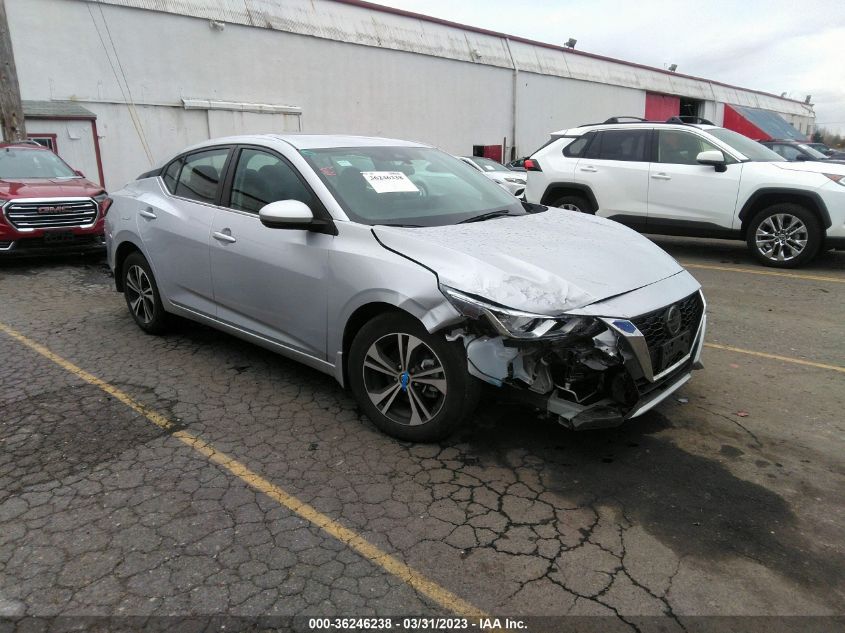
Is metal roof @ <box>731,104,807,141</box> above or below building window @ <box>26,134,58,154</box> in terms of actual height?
above

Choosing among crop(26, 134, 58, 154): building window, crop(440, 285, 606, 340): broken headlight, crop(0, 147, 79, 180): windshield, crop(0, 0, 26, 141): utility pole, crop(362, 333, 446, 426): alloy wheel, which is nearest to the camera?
crop(440, 285, 606, 340): broken headlight

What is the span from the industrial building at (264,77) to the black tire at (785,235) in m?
13.2

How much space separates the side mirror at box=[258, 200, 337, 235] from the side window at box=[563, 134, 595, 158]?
682 centimetres

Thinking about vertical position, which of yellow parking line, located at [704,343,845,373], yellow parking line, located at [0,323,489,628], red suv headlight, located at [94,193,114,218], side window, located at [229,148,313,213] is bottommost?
yellow parking line, located at [0,323,489,628]

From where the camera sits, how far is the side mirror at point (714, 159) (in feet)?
26.4

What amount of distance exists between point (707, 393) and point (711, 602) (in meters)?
2.11

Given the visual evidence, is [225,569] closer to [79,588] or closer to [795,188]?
[79,588]

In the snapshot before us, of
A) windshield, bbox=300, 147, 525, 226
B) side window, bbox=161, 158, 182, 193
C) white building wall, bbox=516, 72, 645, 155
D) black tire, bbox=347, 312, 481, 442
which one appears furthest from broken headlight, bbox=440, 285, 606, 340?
white building wall, bbox=516, 72, 645, 155

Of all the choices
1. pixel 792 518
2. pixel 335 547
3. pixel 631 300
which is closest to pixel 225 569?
pixel 335 547

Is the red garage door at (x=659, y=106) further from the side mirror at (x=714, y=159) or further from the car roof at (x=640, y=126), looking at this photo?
the side mirror at (x=714, y=159)

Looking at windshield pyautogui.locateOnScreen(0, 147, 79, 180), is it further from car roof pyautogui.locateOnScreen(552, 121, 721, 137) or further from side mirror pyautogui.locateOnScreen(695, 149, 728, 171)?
side mirror pyautogui.locateOnScreen(695, 149, 728, 171)

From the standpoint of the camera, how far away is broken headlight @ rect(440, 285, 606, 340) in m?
2.93

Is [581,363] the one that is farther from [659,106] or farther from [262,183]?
[659,106]

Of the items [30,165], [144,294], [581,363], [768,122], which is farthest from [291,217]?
[768,122]
